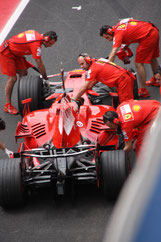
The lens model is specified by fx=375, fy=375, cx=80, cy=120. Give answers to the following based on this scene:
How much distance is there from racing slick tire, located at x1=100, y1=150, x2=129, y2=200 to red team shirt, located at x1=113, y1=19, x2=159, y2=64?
304 centimetres

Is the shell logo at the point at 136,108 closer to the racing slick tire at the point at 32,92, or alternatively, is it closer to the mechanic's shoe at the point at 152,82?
the racing slick tire at the point at 32,92

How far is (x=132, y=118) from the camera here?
4.94 m

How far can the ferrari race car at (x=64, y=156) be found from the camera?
4.74m

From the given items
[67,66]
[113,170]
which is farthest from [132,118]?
[67,66]

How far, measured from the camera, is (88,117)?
5.71m

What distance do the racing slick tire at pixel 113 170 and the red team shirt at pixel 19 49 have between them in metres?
3.15

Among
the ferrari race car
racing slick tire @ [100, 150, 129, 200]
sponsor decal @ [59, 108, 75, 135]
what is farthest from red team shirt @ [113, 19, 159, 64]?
racing slick tire @ [100, 150, 129, 200]

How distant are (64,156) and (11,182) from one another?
76cm

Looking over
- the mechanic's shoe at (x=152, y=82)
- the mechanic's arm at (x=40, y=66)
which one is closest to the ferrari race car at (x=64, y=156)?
the mechanic's arm at (x=40, y=66)

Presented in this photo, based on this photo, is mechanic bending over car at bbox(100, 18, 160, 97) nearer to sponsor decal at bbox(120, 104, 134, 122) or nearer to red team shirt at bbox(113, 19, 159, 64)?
red team shirt at bbox(113, 19, 159, 64)

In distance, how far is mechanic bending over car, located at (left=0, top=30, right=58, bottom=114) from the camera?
7168mm

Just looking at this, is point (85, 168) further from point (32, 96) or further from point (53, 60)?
point (53, 60)

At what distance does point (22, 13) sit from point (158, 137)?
12.0m

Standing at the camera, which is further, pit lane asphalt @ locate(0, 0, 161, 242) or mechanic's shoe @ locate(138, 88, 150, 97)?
mechanic's shoe @ locate(138, 88, 150, 97)
